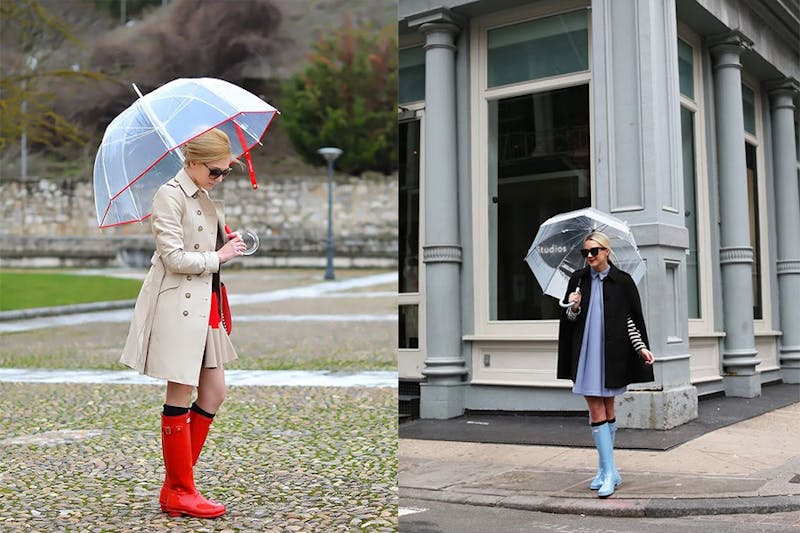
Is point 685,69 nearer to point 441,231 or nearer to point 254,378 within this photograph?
point 441,231

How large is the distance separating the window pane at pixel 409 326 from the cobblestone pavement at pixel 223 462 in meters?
0.77

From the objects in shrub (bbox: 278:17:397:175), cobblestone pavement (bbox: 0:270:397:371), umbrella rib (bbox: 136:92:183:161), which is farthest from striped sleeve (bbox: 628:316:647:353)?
shrub (bbox: 278:17:397:175)

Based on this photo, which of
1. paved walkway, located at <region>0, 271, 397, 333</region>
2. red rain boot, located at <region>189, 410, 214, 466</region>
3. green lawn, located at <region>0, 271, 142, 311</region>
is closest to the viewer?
red rain boot, located at <region>189, 410, 214, 466</region>

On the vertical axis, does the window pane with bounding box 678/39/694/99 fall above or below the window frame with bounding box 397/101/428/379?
above

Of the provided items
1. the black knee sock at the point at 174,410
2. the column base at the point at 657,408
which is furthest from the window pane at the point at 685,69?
the black knee sock at the point at 174,410

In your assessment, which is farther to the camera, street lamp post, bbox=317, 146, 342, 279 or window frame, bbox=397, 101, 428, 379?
street lamp post, bbox=317, 146, 342, 279

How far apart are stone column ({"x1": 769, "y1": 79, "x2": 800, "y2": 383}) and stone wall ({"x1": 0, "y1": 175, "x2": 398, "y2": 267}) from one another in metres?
16.9

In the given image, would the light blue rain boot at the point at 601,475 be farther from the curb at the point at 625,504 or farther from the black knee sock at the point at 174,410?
the black knee sock at the point at 174,410

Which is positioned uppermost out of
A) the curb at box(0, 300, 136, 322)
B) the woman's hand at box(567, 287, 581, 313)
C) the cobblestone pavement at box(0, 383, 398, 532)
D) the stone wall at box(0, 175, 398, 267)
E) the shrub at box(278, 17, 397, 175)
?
the shrub at box(278, 17, 397, 175)

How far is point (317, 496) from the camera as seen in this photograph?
121 inches

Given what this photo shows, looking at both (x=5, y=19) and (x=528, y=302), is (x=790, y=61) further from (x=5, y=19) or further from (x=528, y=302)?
(x=5, y=19)

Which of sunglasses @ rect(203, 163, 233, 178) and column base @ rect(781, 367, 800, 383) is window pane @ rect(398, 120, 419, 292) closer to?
sunglasses @ rect(203, 163, 233, 178)

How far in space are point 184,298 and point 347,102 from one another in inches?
625

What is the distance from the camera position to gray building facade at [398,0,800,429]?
212cm
